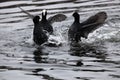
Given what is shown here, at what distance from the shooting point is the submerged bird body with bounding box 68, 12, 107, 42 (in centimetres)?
1248

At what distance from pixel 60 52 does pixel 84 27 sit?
1.79 metres

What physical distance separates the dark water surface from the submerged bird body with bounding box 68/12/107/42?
19cm

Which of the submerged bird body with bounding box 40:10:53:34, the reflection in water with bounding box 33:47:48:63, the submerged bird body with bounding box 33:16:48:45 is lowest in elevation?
the reflection in water with bounding box 33:47:48:63

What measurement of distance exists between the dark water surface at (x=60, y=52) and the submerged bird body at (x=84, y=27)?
19 cm

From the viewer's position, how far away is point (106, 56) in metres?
10.5

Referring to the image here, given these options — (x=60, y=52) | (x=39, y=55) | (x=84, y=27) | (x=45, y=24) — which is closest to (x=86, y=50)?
(x=60, y=52)

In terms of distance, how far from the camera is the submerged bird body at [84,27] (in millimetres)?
12477

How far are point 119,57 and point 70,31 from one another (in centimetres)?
271

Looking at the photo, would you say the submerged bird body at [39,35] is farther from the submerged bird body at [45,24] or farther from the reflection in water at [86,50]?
the reflection in water at [86,50]

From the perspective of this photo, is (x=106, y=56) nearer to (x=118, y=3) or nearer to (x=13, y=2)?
(x=118, y=3)

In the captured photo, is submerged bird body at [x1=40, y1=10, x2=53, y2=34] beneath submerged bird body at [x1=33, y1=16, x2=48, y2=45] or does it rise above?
above

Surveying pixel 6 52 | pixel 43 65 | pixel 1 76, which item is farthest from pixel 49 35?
pixel 1 76

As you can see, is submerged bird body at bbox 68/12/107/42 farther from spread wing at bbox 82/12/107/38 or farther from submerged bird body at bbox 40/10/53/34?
submerged bird body at bbox 40/10/53/34

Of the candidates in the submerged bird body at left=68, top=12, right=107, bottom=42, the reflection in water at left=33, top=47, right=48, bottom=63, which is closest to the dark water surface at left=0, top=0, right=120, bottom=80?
the reflection in water at left=33, top=47, right=48, bottom=63
